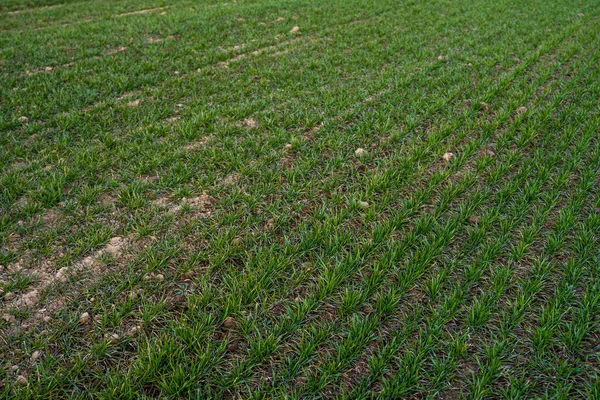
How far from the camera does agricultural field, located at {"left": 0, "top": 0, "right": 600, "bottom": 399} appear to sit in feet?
7.76

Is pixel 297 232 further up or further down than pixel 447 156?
further up

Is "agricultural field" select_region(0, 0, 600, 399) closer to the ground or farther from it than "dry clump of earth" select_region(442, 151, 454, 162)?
farther from it

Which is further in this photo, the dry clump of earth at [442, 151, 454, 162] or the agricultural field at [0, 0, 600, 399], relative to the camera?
the dry clump of earth at [442, 151, 454, 162]

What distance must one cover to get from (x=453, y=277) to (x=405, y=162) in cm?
164

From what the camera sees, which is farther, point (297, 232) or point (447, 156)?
point (447, 156)

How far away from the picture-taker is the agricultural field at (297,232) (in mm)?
2365

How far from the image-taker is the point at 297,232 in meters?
3.44

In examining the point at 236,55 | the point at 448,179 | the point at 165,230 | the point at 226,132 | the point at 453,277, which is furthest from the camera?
the point at 236,55

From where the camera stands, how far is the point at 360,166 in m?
4.41

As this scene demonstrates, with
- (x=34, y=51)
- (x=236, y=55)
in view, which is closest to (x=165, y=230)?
(x=236, y=55)

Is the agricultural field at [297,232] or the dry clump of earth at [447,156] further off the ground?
the agricultural field at [297,232]

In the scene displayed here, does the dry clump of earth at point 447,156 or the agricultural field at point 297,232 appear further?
the dry clump of earth at point 447,156

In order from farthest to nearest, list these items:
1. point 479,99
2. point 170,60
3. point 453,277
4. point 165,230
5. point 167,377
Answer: point 170,60, point 479,99, point 165,230, point 453,277, point 167,377

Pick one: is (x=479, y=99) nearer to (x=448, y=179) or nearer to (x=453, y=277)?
(x=448, y=179)
